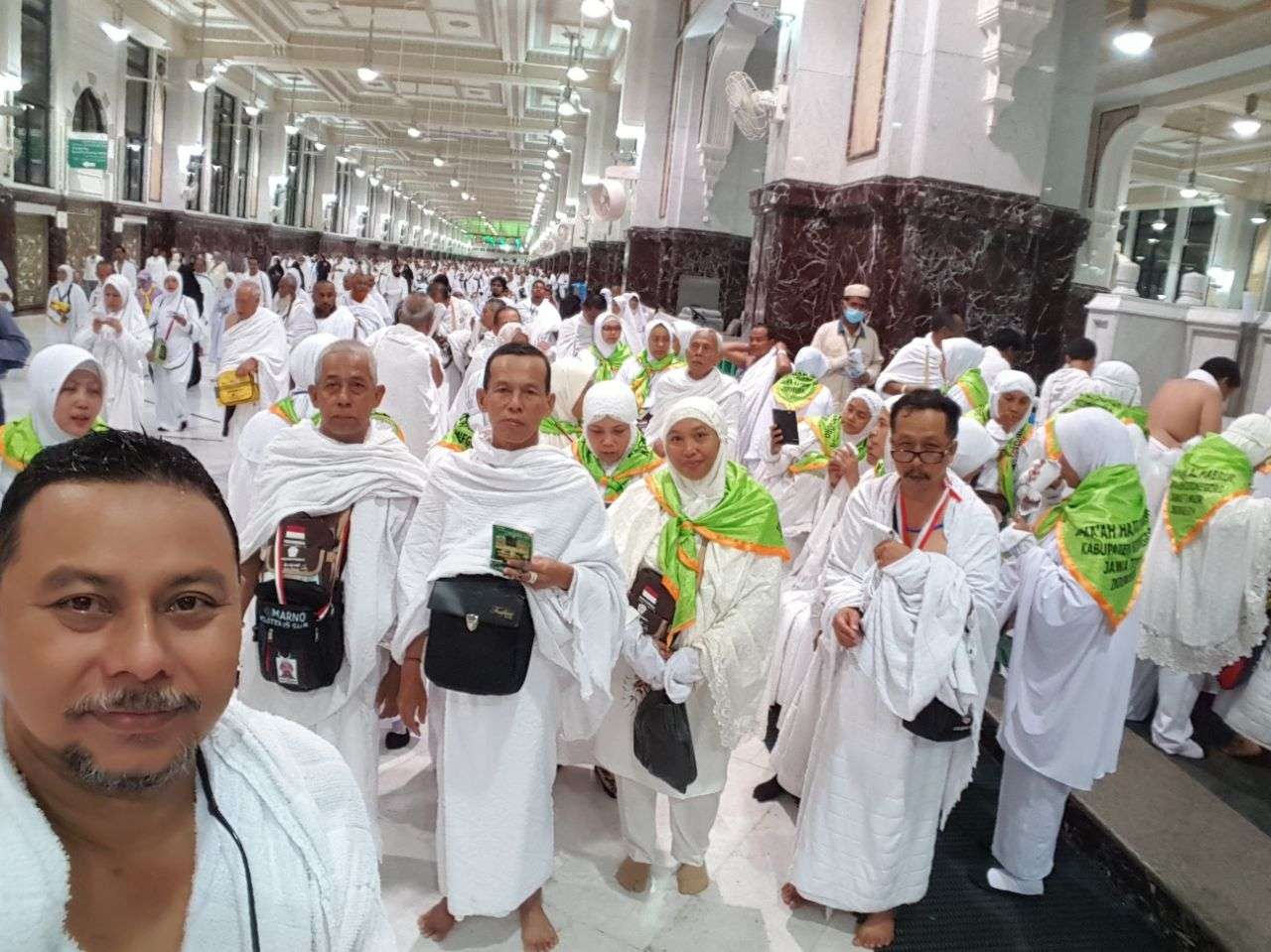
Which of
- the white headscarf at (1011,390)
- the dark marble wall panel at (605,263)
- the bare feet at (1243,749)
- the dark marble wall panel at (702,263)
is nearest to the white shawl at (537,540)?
the white headscarf at (1011,390)

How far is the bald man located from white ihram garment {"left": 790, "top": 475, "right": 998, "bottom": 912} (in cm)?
123

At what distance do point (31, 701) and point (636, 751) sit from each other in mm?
2088

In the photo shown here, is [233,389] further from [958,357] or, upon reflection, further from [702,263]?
[702,263]

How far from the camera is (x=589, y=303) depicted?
7.66 metres

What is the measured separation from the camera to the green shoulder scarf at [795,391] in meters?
5.25

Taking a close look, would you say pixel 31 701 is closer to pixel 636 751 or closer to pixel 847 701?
pixel 636 751

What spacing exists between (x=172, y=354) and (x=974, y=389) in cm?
756

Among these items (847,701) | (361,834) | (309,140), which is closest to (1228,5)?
(847,701)

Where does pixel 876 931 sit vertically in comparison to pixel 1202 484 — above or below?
below

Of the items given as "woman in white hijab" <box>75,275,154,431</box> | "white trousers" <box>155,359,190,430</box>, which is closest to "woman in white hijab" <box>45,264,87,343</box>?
"white trousers" <box>155,359,190,430</box>

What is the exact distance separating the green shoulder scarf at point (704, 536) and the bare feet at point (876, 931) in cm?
101

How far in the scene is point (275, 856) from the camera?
930 mm

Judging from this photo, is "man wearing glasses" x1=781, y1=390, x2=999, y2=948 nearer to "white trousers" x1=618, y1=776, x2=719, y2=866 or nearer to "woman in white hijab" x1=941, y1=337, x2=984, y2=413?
"white trousers" x1=618, y1=776, x2=719, y2=866

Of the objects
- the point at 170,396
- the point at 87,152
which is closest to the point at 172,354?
the point at 170,396
